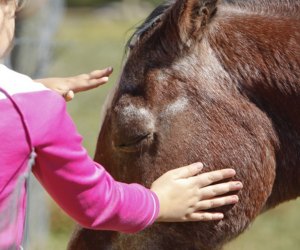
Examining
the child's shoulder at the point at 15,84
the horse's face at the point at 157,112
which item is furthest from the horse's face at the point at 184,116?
the child's shoulder at the point at 15,84

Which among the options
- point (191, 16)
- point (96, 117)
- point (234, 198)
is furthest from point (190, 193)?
point (96, 117)

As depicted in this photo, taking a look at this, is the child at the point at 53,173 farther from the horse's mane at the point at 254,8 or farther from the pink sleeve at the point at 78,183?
the horse's mane at the point at 254,8

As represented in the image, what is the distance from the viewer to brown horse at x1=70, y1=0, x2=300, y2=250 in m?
2.86

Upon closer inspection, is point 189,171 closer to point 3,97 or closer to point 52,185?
point 52,185

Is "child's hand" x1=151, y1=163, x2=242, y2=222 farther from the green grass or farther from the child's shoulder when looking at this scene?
the child's shoulder

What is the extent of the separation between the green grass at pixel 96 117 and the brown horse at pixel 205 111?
25 cm

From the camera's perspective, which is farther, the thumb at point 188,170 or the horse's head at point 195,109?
the horse's head at point 195,109

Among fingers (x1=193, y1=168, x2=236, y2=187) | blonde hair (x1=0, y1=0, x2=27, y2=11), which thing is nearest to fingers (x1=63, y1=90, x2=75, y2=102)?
blonde hair (x1=0, y1=0, x2=27, y2=11)

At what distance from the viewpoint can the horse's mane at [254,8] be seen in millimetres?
2975

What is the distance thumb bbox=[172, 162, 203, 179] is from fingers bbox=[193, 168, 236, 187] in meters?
0.03

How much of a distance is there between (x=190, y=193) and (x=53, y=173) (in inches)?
19.3

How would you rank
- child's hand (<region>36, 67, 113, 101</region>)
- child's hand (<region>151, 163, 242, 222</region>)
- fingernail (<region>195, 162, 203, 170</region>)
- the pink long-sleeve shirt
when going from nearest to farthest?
the pink long-sleeve shirt < child's hand (<region>151, 163, 242, 222</region>) < fingernail (<region>195, 162, 203, 170</region>) < child's hand (<region>36, 67, 113, 101</region>)

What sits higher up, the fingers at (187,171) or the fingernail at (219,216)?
the fingers at (187,171)

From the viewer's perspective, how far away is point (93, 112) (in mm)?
10781
